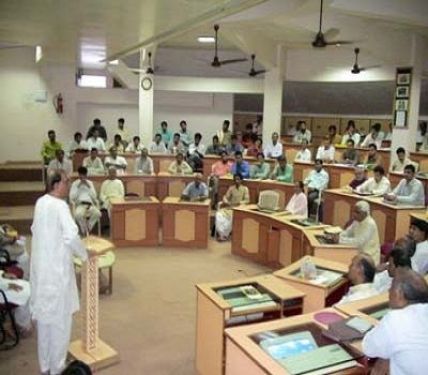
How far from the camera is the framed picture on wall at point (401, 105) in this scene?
1069 centimetres

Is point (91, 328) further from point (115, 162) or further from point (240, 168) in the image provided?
point (240, 168)

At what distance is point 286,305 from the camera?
3.97 metres

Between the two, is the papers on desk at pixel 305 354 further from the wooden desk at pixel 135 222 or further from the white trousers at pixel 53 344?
the wooden desk at pixel 135 222

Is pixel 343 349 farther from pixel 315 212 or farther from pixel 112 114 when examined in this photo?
pixel 112 114

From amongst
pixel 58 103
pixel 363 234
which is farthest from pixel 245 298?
pixel 58 103

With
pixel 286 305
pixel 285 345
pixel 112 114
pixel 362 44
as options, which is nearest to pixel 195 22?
pixel 286 305

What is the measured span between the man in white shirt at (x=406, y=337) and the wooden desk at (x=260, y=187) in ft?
23.1

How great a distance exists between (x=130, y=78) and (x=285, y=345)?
37.4 feet

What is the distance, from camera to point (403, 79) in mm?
10758

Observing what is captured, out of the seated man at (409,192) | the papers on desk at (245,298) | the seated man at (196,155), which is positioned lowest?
the papers on desk at (245,298)

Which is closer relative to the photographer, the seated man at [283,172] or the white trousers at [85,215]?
the white trousers at [85,215]

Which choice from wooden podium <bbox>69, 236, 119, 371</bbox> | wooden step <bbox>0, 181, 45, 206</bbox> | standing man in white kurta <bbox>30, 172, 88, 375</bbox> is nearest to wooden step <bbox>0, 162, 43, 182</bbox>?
wooden step <bbox>0, 181, 45, 206</bbox>

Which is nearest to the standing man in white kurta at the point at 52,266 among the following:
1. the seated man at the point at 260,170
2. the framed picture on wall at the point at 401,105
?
the seated man at the point at 260,170

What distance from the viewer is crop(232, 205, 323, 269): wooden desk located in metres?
6.93
